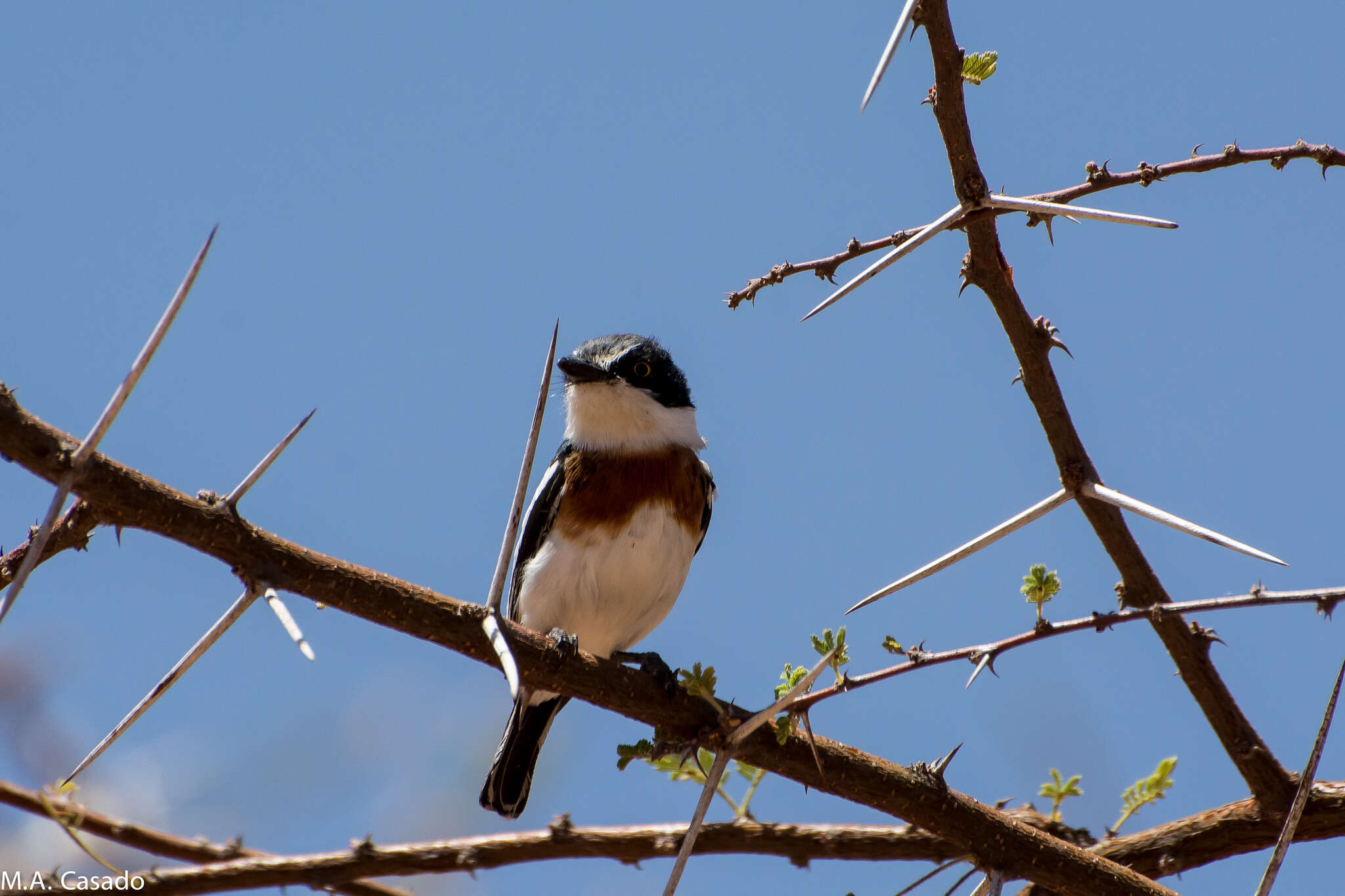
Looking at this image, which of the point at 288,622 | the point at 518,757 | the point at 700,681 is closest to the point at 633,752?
the point at 700,681

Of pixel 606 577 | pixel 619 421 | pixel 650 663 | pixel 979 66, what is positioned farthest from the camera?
pixel 619 421

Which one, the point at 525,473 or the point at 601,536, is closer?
the point at 525,473

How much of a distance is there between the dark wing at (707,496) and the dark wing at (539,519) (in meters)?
0.84

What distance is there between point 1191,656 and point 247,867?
343 centimetres

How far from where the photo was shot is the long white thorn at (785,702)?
3.13 meters

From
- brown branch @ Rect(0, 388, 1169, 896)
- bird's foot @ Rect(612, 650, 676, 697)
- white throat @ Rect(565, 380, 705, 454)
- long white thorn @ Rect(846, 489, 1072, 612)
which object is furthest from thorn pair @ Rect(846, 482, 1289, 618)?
white throat @ Rect(565, 380, 705, 454)

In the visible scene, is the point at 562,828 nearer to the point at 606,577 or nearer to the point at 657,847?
the point at 657,847

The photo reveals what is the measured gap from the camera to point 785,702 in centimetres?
321

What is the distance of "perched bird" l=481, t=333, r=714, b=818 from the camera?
6.44 m

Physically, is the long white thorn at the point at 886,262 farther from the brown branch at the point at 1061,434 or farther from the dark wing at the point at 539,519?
the dark wing at the point at 539,519

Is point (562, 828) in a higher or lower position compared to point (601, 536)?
lower

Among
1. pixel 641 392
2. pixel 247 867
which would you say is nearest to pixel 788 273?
pixel 247 867

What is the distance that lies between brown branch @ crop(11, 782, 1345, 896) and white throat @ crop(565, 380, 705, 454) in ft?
8.69

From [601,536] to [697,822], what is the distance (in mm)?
3481
